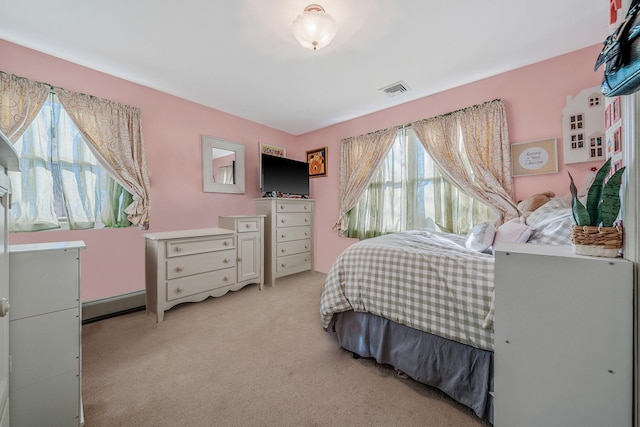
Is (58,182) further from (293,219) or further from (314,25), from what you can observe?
(314,25)

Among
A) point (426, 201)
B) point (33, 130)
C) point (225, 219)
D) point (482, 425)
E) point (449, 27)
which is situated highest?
point (449, 27)

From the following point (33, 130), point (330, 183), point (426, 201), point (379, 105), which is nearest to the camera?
point (33, 130)

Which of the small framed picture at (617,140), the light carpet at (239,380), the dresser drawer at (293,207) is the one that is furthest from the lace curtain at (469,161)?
the light carpet at (239,380)

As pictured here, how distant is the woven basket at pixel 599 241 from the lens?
27.3 inches

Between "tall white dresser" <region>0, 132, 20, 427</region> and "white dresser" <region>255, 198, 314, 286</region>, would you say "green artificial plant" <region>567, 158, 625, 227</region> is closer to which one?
"tall white dresser" <region>0, 132, 20, 427</region>

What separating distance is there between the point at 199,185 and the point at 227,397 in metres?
2.45

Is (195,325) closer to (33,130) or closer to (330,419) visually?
(330,419)

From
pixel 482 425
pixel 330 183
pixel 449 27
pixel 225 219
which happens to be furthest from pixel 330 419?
pixel 330 183

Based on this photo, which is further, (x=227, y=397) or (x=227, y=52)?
(x=227, y=52)

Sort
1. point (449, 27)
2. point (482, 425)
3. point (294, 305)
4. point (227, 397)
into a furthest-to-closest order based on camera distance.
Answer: point (294, 305) < point (449, 27) < point (227, 397) < point (482, 425)

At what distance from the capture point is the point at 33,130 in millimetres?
2006

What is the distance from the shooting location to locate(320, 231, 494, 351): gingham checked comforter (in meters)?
1.17

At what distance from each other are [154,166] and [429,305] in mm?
3017

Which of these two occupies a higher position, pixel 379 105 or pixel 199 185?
pixel 379 105
